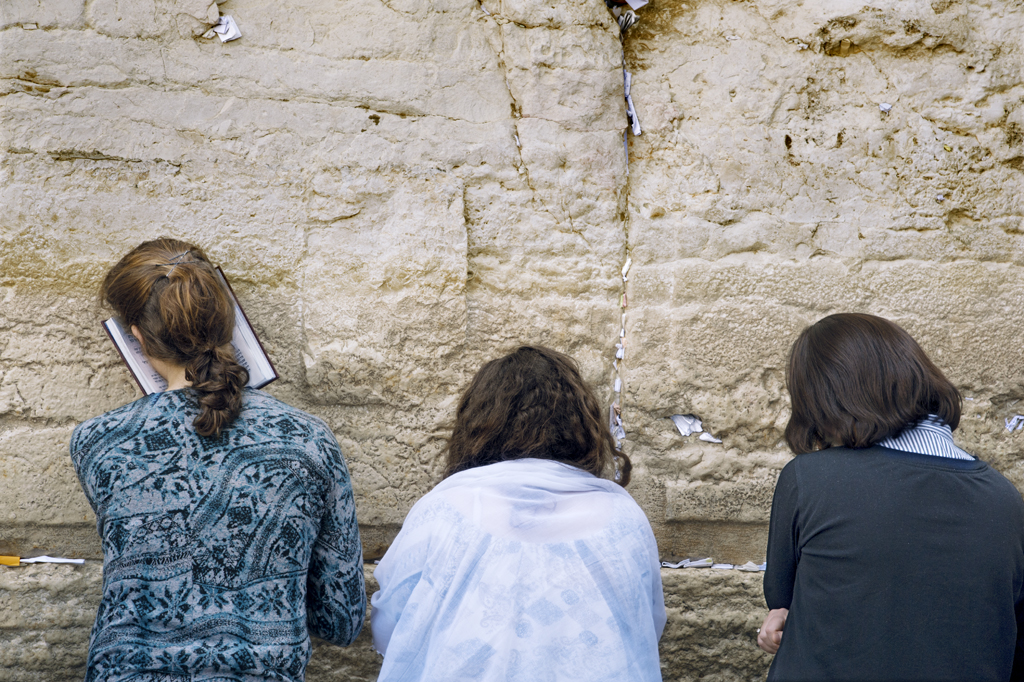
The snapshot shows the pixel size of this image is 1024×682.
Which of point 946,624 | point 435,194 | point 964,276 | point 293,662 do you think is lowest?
point 293,662

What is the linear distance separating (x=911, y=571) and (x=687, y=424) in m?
1.02

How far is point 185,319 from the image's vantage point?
1.54 metres

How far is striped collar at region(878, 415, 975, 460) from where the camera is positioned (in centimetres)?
143

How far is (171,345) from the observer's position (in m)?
1.55

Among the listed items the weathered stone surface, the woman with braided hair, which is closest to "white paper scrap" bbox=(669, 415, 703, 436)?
the weathered stone surface

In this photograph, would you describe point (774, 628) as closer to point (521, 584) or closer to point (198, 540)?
point (521, 584)

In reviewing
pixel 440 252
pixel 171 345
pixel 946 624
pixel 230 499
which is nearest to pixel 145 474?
pixel 230 499

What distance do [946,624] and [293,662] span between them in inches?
50.7

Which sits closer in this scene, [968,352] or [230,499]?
[230,499]

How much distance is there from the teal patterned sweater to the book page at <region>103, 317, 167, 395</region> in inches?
6.7

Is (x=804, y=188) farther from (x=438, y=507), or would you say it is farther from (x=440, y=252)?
(x=438, y=507)

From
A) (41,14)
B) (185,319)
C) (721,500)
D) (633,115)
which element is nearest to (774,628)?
(721,500)

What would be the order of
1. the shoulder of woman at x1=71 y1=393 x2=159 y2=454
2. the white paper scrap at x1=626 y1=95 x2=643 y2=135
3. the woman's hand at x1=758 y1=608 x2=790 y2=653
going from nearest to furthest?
1. the shoulder of woman at x1=71 y1=393 x2=159 y2=454
2. the woman's hand at x1=758 y1=608 x2=790 y2=653
3. the white paper scrap at x1=626 y1=95 x2=643 y2=135

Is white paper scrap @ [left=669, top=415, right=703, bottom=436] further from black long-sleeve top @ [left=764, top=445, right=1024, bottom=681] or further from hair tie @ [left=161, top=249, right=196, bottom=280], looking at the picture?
hair tie @ [left=161, top=249, right=196, bottom=280]
